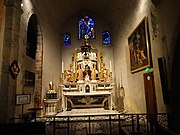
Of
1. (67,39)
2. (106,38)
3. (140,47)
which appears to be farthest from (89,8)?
(140,47)

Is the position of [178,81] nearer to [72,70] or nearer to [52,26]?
[72,70]

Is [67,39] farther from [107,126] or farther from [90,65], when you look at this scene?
[107,126]

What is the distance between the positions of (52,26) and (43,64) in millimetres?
3245

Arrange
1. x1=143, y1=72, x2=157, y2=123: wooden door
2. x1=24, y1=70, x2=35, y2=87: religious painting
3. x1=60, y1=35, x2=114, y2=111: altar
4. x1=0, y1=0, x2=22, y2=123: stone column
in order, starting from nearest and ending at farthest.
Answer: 1. x1=0, y1=0, x2=22, y2=123: stone column
2. x1=143, y1=72, x2=157, y2=123: wooden door
3. x1=24, y1=70, x2=35, y2=87: religious painting
4. x1=60, y1=35, x2=114, y2=111: altar

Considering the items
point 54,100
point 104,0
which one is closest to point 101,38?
point 104,0

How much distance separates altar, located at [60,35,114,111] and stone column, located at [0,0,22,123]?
365cm

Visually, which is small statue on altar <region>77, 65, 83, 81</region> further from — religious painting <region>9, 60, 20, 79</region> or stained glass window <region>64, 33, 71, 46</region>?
religious painting <region>9, 60, 20, 79</region>

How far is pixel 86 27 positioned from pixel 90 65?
3954mm

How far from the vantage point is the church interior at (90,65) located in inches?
169

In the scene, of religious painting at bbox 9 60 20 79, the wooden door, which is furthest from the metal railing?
religious painting at bbox 9 60 20 79

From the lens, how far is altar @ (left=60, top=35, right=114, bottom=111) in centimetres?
909

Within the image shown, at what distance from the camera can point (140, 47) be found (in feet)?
21.2

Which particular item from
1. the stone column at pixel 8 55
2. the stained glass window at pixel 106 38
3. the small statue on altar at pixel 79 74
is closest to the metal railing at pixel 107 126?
the stone column at pixel 8 55

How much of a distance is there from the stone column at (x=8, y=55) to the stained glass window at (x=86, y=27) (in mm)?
7548
